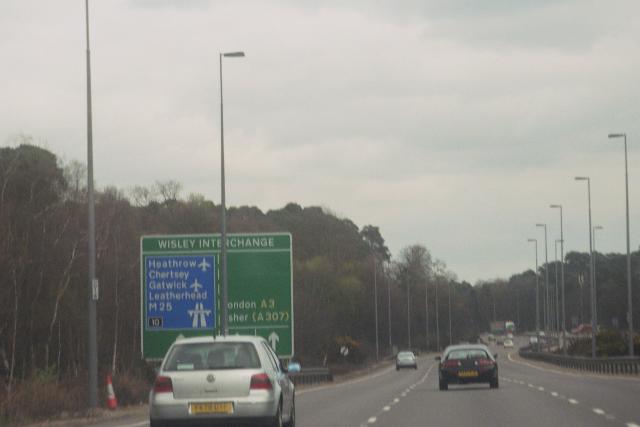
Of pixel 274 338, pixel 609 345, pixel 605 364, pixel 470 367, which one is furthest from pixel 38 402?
pixel 609 345

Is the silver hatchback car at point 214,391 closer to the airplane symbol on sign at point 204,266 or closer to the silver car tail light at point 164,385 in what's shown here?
the silver car tail light at point 164,385

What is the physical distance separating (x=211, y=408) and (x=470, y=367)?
2595 cm

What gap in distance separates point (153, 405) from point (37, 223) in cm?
3816

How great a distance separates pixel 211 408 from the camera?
19328mm

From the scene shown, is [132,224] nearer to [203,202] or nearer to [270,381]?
[203,202]

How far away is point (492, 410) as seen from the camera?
94.8 ft

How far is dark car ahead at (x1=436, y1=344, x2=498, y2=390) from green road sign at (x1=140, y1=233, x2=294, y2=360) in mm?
6663

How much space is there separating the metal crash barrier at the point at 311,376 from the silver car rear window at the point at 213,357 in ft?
141

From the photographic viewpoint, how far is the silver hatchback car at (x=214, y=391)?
19.3 metres

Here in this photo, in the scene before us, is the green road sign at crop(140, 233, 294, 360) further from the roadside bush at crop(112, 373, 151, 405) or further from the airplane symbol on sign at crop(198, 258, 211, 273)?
the roadside bush at crop(112, 373, 151, 405)

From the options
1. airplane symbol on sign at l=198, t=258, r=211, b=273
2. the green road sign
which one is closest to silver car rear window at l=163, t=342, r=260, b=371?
the green road sign

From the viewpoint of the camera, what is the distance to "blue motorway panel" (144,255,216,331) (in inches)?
1470

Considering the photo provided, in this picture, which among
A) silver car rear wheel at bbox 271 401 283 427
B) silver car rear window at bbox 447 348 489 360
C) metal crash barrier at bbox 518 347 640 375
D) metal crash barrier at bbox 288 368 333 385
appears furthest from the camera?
metal crash barrier at bbox 288 368 333 385

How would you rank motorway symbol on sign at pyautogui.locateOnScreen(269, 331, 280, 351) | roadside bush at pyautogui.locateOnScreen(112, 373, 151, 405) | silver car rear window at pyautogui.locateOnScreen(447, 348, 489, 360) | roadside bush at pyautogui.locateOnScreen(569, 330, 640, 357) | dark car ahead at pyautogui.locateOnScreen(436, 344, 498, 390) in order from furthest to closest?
roadside bush at pyautogui.locateOnScreen(569, 330, 640, 357) < silver car rear window at pyautogui.locateOnScreen(447, 348, 489, 360) < dark car ahead at pyautogui.locateOnScreen(436, 344, 498, 390) < motorway symbol on sign at pyautogui.locateOnScreen(269, 331, 280, 351) < roadside bush at pyautogui.locateOnScreen(112, 373, 151, 405)
